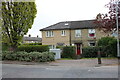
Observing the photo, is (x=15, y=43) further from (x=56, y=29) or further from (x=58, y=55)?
(x=56, y=29)

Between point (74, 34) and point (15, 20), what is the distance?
51.6ft

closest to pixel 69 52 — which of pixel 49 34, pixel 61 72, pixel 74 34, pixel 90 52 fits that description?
pixel 90 52

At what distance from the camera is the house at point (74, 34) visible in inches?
1147

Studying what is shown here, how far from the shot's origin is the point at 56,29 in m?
31.5

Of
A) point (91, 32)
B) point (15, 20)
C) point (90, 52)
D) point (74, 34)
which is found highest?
point (15, 20)

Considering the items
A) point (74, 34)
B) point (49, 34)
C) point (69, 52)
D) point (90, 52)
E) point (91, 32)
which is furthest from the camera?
point (49, 34)

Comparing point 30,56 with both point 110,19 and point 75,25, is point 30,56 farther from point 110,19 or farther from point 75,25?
point 75,25

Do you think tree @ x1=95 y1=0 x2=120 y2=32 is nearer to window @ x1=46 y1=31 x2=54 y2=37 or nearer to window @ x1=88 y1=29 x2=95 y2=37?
window @ x1=88 y1=29 x2=95 y2=37

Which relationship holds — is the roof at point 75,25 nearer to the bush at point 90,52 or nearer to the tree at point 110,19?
the bush at point 90,52

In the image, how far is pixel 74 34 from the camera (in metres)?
30.3

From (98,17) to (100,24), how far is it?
3.10 ft

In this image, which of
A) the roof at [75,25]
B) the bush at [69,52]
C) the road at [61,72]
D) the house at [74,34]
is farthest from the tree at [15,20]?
the roof at [75,25]

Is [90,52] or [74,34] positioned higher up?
[74,34]

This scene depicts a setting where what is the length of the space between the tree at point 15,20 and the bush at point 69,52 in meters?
6.08
